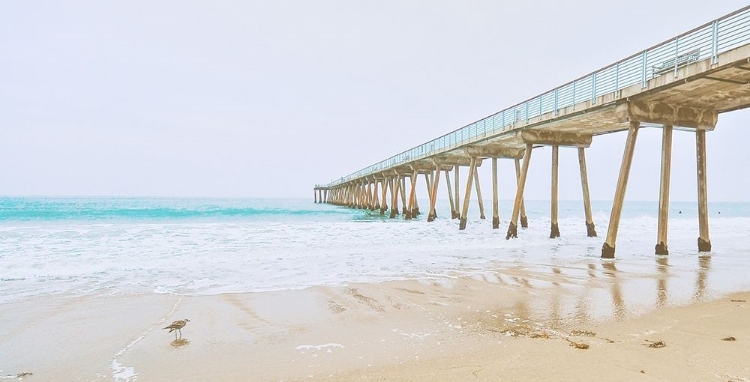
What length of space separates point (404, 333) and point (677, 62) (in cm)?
849

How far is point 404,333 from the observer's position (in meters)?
4.21

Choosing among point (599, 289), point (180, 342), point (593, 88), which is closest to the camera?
point (180, 342)

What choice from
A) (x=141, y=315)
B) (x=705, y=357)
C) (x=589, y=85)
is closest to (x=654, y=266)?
(x=589, y=85)

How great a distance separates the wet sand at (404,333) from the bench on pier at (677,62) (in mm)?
4493

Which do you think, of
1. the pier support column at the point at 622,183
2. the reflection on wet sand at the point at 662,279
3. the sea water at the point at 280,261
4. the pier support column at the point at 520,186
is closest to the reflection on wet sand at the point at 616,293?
the sea water at the point at 280,261

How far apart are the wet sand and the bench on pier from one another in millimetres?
4493

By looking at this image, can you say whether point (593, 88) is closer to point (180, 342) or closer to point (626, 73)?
point (626, 73)

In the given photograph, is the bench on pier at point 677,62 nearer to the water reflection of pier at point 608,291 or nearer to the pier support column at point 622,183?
the pier support column at point 622,183

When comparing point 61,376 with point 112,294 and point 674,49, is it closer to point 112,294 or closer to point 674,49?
point 112,294

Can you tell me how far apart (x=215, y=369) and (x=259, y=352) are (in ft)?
1.55

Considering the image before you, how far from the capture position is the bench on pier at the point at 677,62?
8023 mm

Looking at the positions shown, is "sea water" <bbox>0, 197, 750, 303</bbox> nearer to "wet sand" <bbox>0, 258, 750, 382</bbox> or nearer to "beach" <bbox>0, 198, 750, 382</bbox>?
"beach" <bbox>0, 198, 750, 382</bbox>

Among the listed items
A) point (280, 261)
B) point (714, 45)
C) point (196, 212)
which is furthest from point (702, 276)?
point (196, 212)

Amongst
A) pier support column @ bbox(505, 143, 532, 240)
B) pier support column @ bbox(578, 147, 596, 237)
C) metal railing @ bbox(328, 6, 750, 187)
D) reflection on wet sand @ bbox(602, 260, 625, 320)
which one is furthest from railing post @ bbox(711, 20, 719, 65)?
pier support column @ bbox(578, 147, 596, 237)
